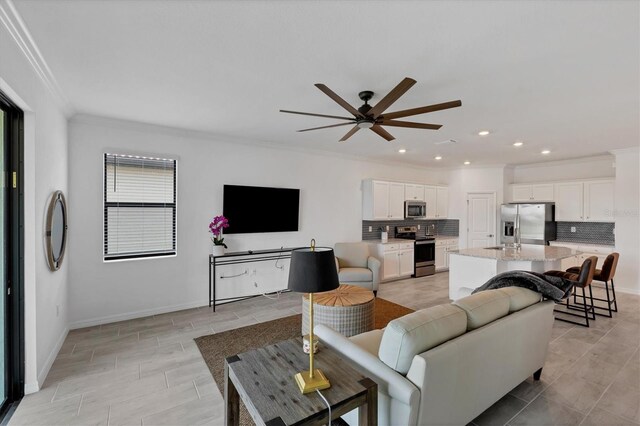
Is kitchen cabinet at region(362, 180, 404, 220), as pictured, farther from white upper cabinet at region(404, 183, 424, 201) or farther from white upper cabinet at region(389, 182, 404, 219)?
white upper cabinet at region(404, 183, 424, 201)

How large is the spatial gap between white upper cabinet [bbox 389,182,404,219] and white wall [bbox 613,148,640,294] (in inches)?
149

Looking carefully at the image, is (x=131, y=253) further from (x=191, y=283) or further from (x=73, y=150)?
(x=73, y=150)

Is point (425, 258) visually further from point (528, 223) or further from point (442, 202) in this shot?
point (528, 223)

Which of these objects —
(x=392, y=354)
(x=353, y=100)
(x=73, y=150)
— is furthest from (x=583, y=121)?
(x=73, y=150)

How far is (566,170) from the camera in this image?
649cm

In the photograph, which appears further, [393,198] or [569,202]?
[393,198]

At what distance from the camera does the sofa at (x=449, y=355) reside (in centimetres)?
158

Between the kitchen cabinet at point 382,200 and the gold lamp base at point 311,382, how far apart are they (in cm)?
483

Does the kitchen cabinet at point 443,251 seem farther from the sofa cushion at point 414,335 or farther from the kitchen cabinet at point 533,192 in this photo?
the sofa cushion at point 414,335

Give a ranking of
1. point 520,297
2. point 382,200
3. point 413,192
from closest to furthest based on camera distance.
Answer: point 520,297 → point 382,200 → point 413,192

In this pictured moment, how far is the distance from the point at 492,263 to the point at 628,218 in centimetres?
327

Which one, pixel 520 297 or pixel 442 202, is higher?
pixel 442 202

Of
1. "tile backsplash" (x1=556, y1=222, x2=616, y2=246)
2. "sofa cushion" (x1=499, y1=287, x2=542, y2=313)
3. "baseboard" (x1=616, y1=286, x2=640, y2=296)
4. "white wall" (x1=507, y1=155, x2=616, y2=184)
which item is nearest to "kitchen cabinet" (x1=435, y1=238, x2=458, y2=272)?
"white wall" (x1=507, y1=155, x2=616, y2=184)

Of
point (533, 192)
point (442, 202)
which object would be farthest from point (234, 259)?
point (533, 192)
